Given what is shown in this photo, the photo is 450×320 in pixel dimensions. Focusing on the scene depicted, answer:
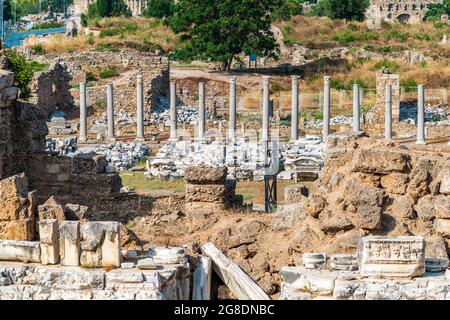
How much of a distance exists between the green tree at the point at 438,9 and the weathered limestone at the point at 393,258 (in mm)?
106751

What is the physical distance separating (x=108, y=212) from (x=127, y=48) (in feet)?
168

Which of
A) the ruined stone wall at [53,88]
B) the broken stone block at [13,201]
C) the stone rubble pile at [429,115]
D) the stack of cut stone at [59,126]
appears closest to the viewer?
the broken stone block at [13,201]

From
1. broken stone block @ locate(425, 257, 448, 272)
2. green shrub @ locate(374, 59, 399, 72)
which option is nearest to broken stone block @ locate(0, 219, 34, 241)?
broken stone block @ locate(425, 257, 448, 272)

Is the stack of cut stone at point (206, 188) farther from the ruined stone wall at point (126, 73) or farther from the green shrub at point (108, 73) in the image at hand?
the green shrub at point (108, 73)

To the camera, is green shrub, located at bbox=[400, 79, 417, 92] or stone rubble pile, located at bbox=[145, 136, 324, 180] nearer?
stone rubble pile, located at bbox=[145, 136, 324, 180]

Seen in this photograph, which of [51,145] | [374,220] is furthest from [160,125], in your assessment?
[374,220]

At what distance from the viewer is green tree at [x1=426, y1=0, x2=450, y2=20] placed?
125000 mm

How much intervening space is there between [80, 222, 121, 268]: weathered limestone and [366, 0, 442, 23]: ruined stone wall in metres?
109

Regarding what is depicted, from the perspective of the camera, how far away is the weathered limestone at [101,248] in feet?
56.2

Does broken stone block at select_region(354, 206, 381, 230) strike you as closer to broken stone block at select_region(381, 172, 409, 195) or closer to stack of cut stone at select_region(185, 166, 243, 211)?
broken stone block at select_region(381, 172, 409, 195)

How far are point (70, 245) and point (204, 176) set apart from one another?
7942mm

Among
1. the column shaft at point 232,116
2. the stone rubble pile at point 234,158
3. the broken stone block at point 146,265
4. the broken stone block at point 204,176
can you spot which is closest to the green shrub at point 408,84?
the column shaft at point 232,116

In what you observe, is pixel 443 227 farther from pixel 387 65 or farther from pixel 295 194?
pixel 387 65

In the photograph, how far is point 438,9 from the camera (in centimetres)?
12756
